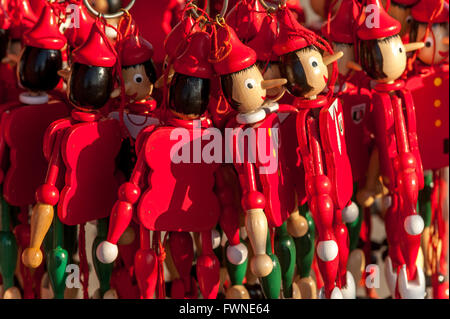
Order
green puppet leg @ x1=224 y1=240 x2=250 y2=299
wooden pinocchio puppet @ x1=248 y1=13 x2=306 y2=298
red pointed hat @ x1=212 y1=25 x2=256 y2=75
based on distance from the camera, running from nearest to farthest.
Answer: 1. red pointed hat @ x1=212 y1=25 x2=256 y2=75
2. wooden pinocchio puppet @ x1=248 y1=13 x2=306 y2=298
3. green puppet leg @ x1=224 y1=240 x2=250 y2=299

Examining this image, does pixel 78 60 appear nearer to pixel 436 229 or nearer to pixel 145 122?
pixel 145 122

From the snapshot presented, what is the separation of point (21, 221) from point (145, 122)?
11.9 inches

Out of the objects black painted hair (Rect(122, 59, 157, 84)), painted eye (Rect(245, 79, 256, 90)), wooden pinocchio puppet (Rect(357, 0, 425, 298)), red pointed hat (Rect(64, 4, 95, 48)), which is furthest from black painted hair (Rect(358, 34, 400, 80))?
red pointed hat (Rect(64, 4, 95, 48))

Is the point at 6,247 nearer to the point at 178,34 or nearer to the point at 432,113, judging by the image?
the point at 178,34

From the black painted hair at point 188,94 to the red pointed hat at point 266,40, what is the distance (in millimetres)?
119

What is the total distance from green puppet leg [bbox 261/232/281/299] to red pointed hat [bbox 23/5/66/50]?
0.44 meters

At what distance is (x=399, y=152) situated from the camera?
3.85 ft

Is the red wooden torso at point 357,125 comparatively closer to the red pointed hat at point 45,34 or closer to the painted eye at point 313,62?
the painted eye at point 313,62

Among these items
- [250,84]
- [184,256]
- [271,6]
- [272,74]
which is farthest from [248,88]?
[184,256]

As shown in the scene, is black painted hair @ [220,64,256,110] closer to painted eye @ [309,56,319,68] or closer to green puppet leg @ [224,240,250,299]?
painted eye @ [309,56,319,68]

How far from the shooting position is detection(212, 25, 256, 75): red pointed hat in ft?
3.47

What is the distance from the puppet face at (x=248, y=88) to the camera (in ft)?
3.47

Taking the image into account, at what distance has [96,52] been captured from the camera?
109 centimetres
